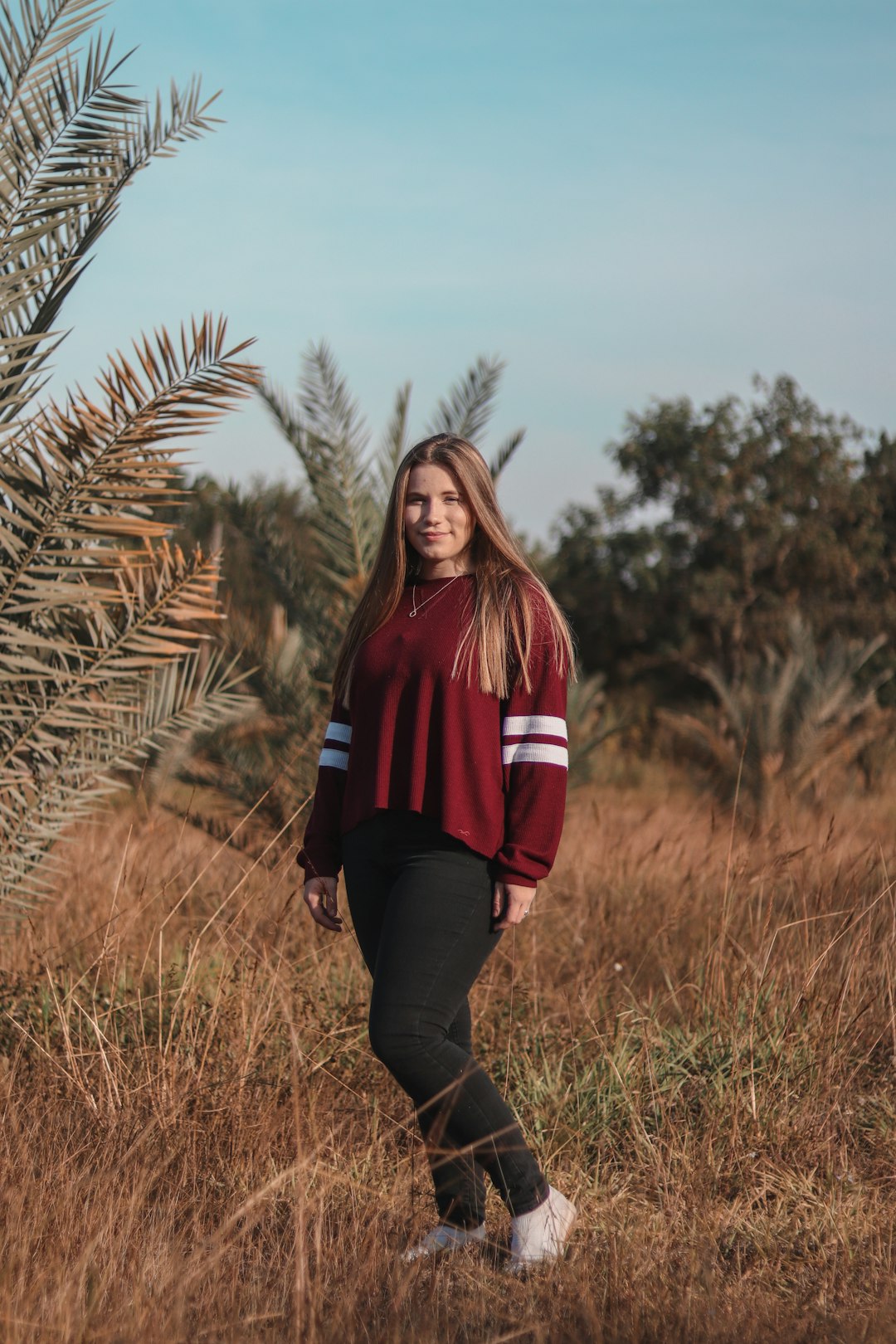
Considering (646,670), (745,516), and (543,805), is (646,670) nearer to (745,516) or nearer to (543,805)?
(745,516)

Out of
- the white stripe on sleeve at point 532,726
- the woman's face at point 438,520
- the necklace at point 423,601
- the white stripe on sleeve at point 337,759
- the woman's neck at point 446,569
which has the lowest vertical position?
the white stripe on sleeve at point 337,759

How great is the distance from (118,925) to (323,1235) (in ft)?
6.61

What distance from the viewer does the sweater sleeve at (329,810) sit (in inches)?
120

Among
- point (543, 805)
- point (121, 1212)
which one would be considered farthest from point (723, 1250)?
point (121, 1212)

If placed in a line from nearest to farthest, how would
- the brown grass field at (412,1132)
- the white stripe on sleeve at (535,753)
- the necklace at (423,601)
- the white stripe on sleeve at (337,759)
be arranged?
the brown grass field at (412,1132) < the white stripe on sleeve at (535,753) < the necklace at (423,601) < the white stripe on sleeve at (337,759)

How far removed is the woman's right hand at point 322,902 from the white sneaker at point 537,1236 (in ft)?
2.48

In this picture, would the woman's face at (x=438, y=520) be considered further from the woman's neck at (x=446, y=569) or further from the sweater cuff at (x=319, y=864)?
the sweater cuff at (x=319, y=864)

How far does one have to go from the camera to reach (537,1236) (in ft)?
8.95

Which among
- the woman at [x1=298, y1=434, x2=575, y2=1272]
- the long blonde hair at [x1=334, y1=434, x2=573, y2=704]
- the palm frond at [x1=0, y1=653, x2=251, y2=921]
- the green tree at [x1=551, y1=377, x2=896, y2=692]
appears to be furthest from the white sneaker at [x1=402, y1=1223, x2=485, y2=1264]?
the green tree at [x1=551, y1=377, x2=896, y2=692]

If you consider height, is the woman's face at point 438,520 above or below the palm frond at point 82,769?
above

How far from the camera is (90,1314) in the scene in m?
2.31

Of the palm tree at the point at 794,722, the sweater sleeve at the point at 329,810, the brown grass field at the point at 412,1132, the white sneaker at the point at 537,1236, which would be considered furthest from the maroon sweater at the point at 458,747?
the palm tree at the point at 794,722

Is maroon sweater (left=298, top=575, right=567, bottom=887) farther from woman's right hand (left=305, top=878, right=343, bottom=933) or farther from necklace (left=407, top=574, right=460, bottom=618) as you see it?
woman's right hand (left=305, top=878, right=343, bottom=933)

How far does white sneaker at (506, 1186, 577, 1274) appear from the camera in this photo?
2.70 m
